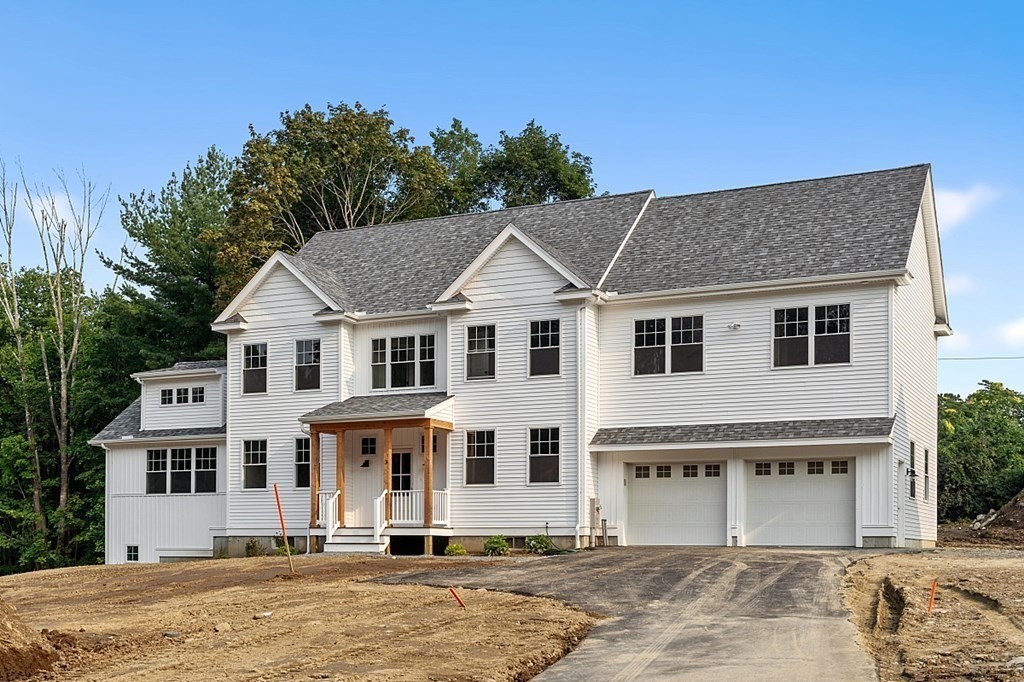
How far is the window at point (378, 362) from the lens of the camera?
3322cm

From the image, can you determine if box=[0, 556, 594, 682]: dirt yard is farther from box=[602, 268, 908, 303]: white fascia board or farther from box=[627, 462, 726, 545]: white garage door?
box=[602, 268, 908, 303]: white fascia board

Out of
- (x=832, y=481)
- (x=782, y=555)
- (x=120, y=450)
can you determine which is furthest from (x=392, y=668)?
(x=120, y=450)

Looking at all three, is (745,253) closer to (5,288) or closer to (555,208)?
(555,208)

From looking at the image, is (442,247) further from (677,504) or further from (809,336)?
(809,336)

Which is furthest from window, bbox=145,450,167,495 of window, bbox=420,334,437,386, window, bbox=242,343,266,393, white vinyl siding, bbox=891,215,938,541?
white vinyl siding, bbox=891,215,938,541

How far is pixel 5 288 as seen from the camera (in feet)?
180

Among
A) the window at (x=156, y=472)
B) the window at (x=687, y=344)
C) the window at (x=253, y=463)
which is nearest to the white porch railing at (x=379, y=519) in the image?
the window at (x=253, y=463)

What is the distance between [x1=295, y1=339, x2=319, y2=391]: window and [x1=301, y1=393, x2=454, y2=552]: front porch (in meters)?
1.22

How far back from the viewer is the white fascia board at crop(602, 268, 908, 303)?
2773 centimetres

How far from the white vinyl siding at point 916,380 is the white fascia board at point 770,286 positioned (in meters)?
0.71

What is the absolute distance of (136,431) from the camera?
36.8 metres

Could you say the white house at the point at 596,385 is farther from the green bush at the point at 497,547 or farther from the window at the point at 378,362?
the green bush at the point at 497,547

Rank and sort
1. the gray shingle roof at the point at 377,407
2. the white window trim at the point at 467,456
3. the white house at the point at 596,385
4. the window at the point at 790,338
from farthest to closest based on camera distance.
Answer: the white window trim at the point at 467,456 → the gray shingle roof at the point at 377,407 → the window at the point at 790,338 → the white house at the point at 596,385

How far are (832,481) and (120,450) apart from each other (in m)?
20.2
